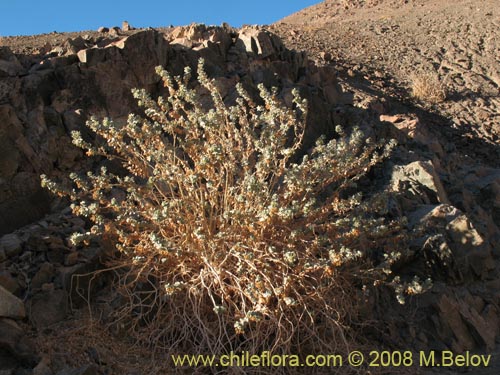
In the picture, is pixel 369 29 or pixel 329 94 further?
pixel 369 29

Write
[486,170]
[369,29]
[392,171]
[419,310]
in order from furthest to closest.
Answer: [369,29]
[486,170]
[392,171]
[419,310]

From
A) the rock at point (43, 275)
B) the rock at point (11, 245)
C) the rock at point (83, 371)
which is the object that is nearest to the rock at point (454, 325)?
the rock at point (83, 371)

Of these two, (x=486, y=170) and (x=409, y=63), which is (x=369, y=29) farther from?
(x=486, y=170)

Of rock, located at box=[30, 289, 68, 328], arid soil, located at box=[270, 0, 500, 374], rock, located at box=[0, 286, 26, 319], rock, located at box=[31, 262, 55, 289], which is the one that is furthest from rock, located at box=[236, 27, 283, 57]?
rock, located at box=[0, 286, 26, 319]

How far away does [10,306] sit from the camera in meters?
3.86

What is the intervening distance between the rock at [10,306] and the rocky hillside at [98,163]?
0.01 meters

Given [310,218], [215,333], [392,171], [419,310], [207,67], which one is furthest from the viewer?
[207,67]

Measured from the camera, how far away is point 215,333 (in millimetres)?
4109

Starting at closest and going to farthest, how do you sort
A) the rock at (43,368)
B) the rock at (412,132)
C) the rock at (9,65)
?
the rock at (43,368) → the rock at (9,65) → the rock at (412,132)

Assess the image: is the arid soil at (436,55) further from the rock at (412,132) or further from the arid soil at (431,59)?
the rock at (412,132)

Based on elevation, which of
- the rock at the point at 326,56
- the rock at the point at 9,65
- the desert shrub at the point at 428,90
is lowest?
the rock at the point at 9,65

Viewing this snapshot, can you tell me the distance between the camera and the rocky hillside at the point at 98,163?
414 centimetres

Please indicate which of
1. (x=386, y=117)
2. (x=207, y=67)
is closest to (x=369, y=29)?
(x=386, y=117)

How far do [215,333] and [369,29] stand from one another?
14.8 m
